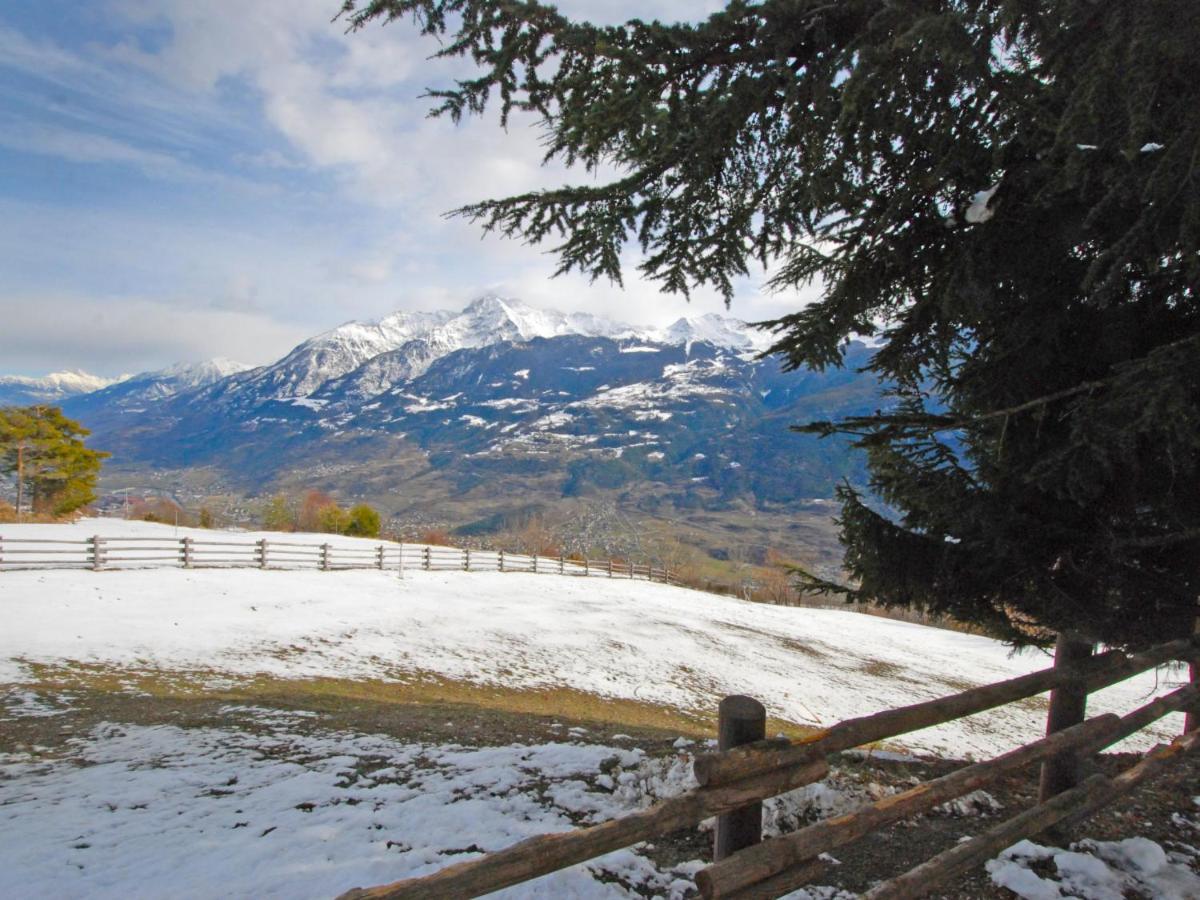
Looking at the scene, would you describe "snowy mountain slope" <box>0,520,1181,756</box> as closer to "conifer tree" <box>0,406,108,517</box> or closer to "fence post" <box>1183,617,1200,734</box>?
"fence post" <box>1183,617,1200,734</box>

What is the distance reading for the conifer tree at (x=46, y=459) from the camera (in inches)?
1465

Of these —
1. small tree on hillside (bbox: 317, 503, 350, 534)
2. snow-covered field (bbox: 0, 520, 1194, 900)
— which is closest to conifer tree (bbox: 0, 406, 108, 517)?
snow-covered field (bbox: 0, 520, 1194, 900)

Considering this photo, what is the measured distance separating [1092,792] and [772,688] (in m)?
12.3

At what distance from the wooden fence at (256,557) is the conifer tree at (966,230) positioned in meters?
21.6

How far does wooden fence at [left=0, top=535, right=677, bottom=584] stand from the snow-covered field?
115 centimetres

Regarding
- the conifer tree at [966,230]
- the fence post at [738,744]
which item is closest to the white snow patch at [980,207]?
the conifer tree at [966,230]

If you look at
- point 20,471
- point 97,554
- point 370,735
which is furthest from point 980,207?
point 20,471

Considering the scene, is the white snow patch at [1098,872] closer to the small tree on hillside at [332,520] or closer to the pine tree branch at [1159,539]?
the pine tree branch at [1159,539]

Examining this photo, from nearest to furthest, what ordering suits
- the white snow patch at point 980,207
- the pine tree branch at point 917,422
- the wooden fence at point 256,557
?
the pine tree branch at point 917,422, the white snow patch at point 980,207, the wooden fence at point 256,557

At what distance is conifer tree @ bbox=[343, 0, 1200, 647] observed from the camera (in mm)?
3305

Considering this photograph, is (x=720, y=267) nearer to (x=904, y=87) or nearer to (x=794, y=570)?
(x=904, y=87)

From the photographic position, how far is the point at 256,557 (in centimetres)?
2438

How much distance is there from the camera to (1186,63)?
10.0 feet

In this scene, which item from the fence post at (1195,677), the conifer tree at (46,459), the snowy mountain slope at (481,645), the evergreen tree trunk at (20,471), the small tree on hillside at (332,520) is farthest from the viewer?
the small tree on hillside at (332,520)
